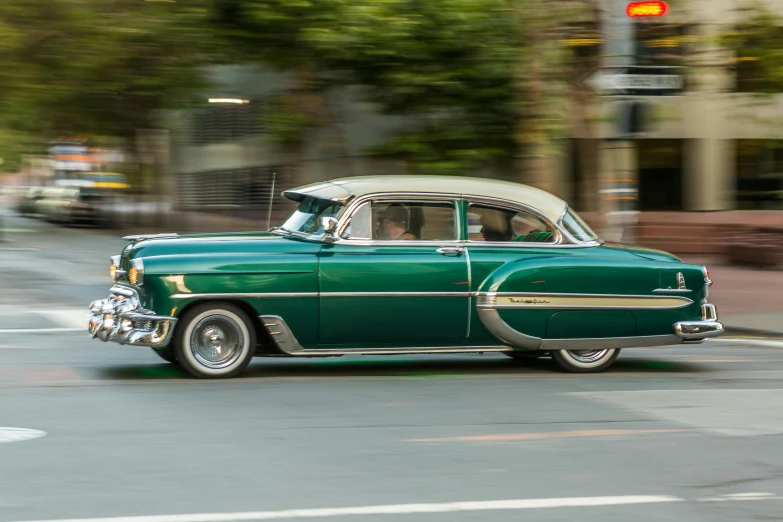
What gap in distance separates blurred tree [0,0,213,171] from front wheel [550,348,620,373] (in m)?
17.8

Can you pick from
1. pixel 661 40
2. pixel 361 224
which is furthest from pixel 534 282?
pixel 661 40

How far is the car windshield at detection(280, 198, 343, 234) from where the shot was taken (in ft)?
31.3

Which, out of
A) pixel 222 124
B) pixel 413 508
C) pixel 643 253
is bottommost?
pixel 413 508

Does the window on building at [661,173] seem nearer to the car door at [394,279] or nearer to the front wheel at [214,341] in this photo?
the car door at [394,279]

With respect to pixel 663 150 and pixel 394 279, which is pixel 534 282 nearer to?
pixel 394 279

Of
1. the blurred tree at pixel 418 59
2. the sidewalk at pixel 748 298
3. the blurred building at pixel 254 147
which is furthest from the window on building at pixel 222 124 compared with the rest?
the sidewalk at pixel 748 298

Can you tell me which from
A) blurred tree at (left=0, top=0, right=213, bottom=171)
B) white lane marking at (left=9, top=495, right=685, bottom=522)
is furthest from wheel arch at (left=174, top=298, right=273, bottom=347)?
blurred tree at (left=0, top=0, right=213, bottom=171)

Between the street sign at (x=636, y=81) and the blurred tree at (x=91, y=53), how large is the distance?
13.7 metres

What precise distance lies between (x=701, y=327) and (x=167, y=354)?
4387 mm

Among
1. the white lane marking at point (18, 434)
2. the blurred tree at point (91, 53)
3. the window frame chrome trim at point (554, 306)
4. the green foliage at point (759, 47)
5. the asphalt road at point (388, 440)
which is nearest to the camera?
the asphalt road at point (388, 440)

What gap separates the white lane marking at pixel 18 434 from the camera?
6.91 m

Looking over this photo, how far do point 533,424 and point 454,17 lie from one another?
17105 millimetres

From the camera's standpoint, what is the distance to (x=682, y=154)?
3136 cm

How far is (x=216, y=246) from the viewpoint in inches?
363
